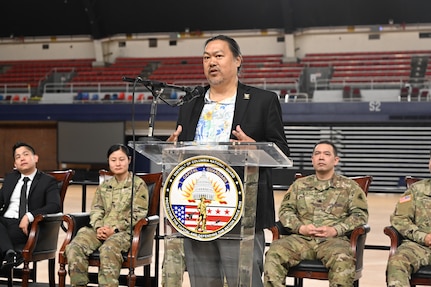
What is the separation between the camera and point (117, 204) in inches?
223

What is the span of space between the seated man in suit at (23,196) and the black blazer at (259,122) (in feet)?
8.60

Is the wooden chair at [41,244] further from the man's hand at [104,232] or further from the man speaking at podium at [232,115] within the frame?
the man speaking at podium at [232,115]

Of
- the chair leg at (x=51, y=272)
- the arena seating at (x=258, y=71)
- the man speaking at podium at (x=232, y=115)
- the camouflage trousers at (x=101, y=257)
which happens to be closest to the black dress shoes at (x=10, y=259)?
the chair leg at (x=51, y=272)

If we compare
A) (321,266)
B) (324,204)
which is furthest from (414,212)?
(321,266)

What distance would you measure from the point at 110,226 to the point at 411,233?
2181 mm

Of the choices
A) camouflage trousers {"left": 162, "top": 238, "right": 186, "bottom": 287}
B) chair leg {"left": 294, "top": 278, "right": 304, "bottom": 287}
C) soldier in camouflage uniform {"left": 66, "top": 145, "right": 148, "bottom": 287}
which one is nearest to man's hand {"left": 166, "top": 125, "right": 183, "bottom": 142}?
camouflage trousers {"left": 162, "top": 238, "right": 186, "bottom": 287}

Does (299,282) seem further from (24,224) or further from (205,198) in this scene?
(205,198)

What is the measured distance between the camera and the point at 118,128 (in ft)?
73.3

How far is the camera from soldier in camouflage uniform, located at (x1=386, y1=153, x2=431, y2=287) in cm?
453

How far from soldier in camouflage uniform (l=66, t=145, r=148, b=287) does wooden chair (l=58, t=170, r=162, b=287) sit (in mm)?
74

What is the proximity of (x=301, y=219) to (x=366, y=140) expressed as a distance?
15419 millimetres

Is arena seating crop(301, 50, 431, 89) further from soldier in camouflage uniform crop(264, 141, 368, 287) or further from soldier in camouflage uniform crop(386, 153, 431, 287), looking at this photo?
soldier in camouflage uniform crop(386, 153, 431, 287)

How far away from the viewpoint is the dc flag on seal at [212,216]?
126 inches

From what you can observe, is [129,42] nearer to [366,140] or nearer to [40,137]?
[40,137]
